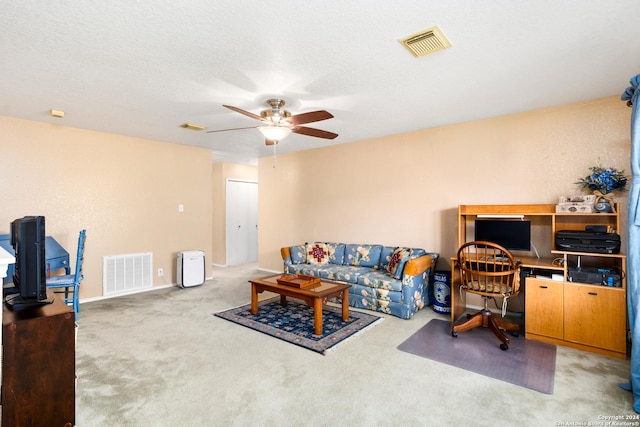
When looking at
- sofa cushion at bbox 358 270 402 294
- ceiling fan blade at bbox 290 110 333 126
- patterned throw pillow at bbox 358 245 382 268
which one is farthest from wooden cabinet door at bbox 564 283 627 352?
ceiling fan blade at bbox 290 110 333 126

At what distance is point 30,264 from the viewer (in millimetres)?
1896

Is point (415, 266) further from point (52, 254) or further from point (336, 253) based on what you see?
point (52, 254)

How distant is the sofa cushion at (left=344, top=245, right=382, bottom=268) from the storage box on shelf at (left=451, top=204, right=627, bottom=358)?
194 cm

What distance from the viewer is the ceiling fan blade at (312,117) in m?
2.84

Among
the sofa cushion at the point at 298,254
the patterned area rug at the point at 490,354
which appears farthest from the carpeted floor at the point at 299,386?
the sofa cushion at the point at 298,254

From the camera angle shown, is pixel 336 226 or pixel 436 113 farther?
pixel 336 226

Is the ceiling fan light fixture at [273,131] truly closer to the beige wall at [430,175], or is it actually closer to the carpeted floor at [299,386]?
the carpeted floor at [299,386]

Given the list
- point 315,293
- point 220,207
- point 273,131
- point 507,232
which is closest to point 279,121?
point 273,131

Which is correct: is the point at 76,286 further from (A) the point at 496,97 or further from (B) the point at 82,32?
(A) the point at 496,97

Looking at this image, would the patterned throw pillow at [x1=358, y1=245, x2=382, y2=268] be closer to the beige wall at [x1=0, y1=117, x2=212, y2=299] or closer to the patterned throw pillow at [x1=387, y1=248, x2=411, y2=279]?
the patterned throw pillow at [x1=387, y1=248, x2=411, y2=279]

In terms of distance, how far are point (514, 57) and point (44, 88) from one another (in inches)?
162

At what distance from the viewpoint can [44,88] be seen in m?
3.09

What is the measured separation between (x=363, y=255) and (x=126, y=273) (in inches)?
142

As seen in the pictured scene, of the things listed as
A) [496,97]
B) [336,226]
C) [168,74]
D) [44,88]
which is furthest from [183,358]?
[496,97]
